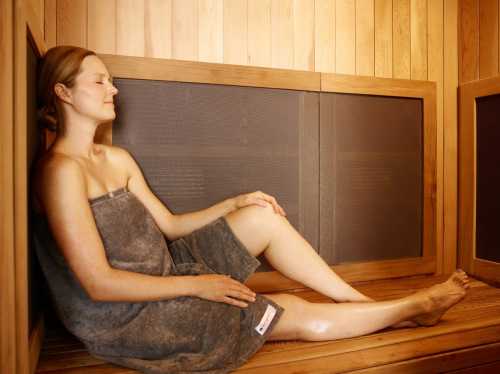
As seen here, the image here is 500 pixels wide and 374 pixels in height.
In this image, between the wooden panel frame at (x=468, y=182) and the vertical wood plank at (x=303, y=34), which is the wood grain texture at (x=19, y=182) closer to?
the vertical wood plank at (x=303, y=34)

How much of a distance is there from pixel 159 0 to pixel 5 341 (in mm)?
1387

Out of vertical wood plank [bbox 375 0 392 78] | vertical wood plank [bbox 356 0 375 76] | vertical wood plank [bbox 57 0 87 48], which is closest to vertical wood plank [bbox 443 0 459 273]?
vertical wood plank [bbox 375 0 392 78]

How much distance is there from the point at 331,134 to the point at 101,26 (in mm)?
1057

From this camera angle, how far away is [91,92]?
141 centimetres

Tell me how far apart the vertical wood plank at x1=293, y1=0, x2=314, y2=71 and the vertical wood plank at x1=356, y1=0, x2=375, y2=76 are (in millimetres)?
261

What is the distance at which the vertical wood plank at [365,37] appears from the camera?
229 cm

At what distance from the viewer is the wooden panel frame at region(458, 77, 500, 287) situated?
2.38m

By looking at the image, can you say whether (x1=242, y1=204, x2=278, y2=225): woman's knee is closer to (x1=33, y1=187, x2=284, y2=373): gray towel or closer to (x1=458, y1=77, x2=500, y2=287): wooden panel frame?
(x1=33, y1=187, x2=284, y2=373): gray towel

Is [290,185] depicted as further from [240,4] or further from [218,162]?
[240,4]

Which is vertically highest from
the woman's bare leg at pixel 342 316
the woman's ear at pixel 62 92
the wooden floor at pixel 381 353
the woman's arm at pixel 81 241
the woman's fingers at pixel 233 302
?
the woman's ear at pixel 62 92

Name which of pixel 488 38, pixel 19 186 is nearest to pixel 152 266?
pixel 19 186

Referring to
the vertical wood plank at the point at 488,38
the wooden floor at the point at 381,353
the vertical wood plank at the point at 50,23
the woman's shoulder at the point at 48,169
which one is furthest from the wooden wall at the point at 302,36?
the wooden floor at the point at 381,353

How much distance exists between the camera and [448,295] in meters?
1.57

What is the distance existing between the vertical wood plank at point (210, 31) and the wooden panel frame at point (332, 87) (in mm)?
90
